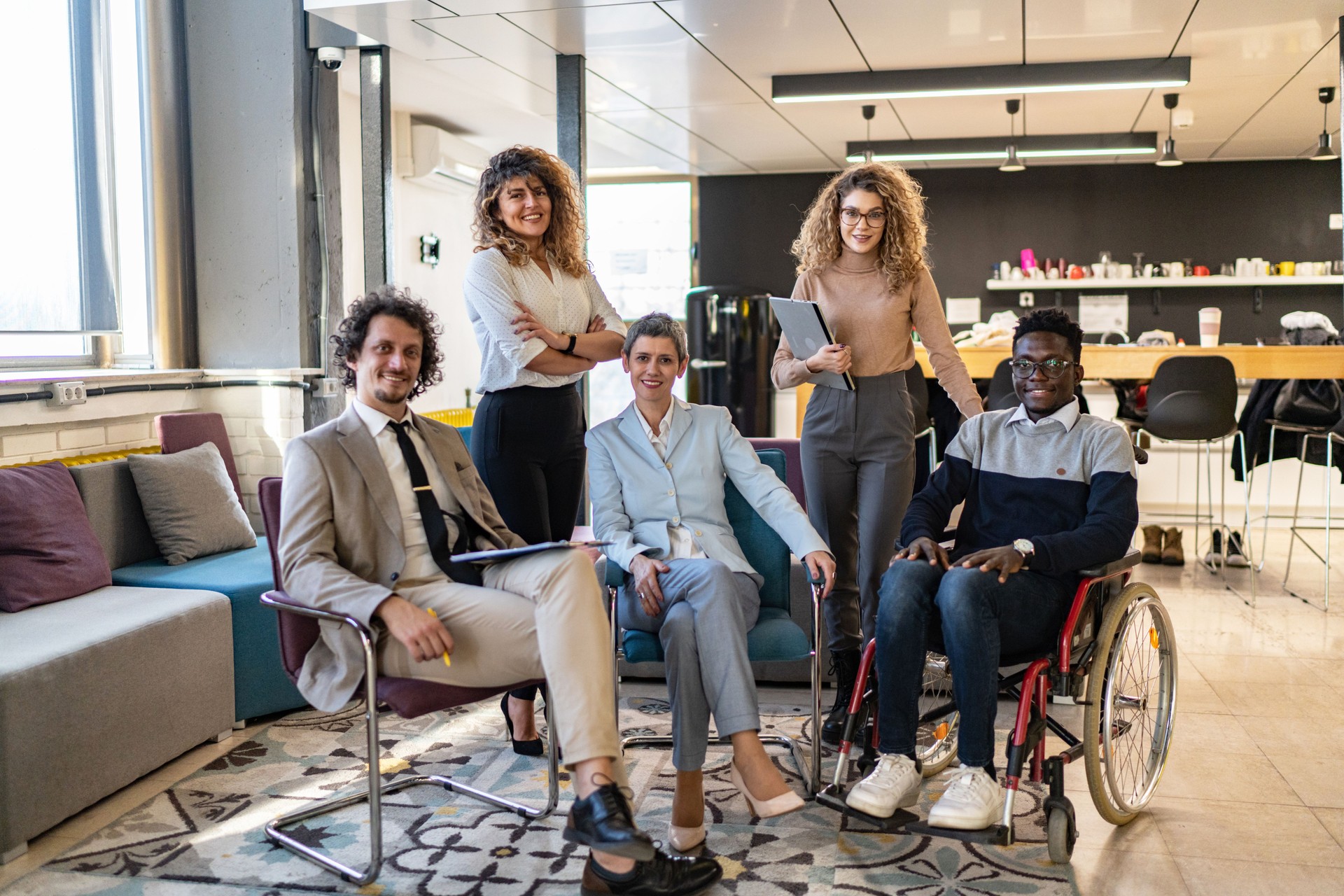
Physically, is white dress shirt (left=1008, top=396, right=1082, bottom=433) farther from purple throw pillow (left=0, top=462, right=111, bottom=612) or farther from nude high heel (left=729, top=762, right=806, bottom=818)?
purple throw pillow (left=0, top=462, right=111, bottom=612)

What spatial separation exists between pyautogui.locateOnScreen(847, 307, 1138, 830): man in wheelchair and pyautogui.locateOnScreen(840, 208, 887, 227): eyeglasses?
1.69 feet

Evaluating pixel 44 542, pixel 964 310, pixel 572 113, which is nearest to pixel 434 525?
pixel 44 542

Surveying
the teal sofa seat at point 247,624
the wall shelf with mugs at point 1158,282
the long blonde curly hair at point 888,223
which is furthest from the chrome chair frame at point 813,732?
the wall shelf with mugs at point 1158,282

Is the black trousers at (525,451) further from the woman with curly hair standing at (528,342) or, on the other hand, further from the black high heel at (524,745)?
the black high heel at (524,745)

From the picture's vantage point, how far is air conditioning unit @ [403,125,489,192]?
730cm

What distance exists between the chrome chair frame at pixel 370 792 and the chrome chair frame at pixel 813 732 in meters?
0.23

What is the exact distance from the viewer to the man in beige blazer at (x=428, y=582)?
2.21 meters

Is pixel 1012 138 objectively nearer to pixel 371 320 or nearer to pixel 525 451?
pixel 525 451

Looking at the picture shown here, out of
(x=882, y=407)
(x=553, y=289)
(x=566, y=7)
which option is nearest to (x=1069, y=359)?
(x=882, y=407)

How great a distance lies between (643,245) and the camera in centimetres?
994

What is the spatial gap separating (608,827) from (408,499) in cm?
86

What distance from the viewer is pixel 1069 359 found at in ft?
8.65

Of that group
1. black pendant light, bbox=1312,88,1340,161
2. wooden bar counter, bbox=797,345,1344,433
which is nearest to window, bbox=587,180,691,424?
wooden bar counter, bbox=797,345,1344,433

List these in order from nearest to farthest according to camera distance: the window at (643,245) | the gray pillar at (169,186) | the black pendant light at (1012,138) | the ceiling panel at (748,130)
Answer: the gray pillar at (169,186)
the black pendant light at (1012,138)
the ceiling panel at (748,130)
the window at (643,245)
